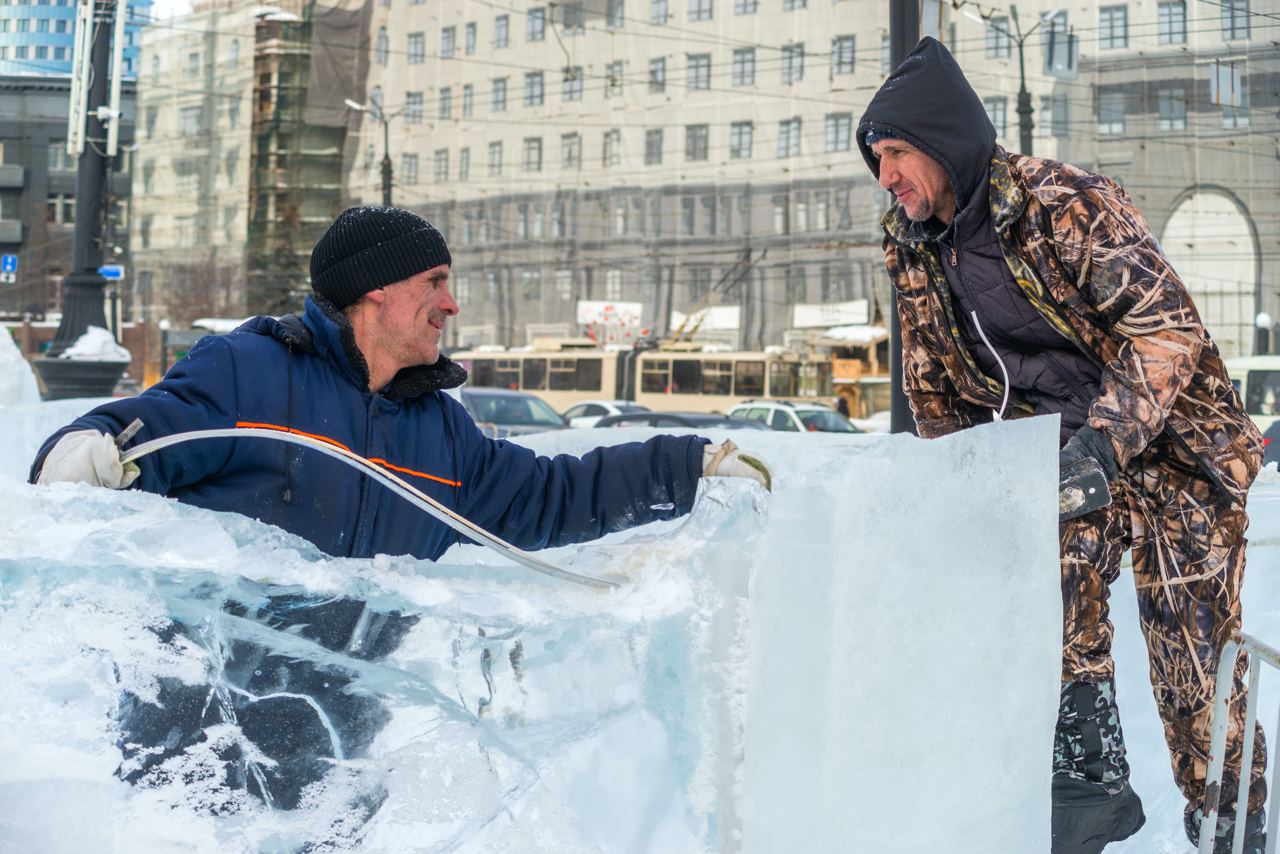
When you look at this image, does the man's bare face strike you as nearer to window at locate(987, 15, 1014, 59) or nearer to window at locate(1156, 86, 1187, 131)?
window at locate(1156, 86, 1187, 131)

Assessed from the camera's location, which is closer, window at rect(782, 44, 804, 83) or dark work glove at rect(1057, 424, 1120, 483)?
dark work glove at rect(1057, 424, 1120, 483)

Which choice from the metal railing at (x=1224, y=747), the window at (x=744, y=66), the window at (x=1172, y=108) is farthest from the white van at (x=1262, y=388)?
the window at (x=744, y=66)

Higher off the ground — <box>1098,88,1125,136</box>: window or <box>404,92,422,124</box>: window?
<box>404,92,422,124</box>: window

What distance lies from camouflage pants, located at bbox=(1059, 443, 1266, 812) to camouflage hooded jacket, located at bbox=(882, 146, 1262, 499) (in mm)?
66

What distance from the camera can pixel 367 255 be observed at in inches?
91.4

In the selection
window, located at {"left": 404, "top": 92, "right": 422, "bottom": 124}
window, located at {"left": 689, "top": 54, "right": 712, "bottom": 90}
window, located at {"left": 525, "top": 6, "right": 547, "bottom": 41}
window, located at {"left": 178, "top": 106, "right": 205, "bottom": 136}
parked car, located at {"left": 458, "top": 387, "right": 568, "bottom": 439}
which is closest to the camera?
parked car, located at {"left": 458, "top": 387, "right": 568, "bottom": 439}

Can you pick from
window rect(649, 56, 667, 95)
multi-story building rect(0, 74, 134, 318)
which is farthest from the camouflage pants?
multi-story building rect(0, 74, 134, 318)

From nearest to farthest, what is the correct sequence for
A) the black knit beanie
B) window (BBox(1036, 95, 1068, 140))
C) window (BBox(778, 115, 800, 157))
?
1. the black knit beanie
2. window (BBox(1036, 95, 1068, 140))
3. window (BBox(778, 115, 800, 157))

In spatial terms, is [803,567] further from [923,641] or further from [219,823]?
[219,823]

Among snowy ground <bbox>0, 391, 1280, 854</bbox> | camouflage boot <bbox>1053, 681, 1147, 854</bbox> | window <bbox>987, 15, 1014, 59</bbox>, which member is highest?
window <bbox>987, 15, 1014, 59</bbox>

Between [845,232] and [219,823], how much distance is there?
34.7 m

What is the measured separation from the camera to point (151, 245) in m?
45.2

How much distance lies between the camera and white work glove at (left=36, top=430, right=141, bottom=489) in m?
1.70

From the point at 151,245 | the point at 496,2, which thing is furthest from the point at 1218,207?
the point at 151,245
